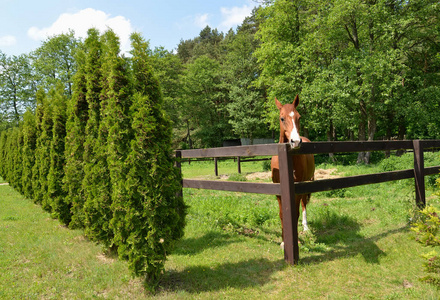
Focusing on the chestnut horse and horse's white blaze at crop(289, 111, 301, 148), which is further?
the chestnut horse

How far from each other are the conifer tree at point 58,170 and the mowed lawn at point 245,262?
2.16 ft

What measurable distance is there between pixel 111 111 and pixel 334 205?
6641mm

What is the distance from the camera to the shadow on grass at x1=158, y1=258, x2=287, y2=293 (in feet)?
11.6

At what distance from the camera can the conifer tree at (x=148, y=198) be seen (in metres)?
3.46

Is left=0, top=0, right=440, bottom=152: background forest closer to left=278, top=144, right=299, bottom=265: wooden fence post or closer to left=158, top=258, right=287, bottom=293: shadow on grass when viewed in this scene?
left=278, top=144, right=299, bottom=265: wooden fence post

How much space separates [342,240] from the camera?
507 centimetres

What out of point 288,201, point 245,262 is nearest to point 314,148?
point 288,201

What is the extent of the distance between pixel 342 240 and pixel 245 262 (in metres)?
2.04

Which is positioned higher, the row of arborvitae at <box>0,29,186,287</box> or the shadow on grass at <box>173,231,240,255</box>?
the row of arborvitae at <box>0,29,186,287</box>

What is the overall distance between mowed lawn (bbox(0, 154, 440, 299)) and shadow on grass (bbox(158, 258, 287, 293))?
14mm

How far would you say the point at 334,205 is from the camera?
788 centimetres

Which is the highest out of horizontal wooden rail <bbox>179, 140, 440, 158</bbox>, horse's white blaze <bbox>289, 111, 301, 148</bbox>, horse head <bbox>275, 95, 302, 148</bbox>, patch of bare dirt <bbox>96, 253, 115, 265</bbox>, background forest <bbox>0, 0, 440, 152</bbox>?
background forest <bbox>0, 0, 440, 152</bbox>

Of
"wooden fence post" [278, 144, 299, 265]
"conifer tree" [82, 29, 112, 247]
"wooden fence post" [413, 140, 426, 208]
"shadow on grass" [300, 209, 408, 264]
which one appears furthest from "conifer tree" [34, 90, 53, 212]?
"wooden fence post" [413, 140, 426, 208]

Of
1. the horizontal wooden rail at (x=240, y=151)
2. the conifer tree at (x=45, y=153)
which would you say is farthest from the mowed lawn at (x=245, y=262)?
the conifer tree at (x=45, y=153)
